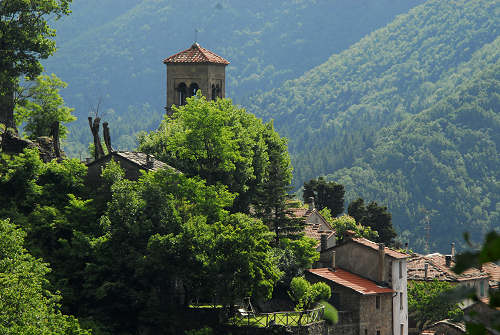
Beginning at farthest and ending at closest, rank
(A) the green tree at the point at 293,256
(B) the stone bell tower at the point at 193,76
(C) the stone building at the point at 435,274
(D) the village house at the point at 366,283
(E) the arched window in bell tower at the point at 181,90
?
(E) the arched window in bell tower at the point at 181,90 → (B) the stone bell tower at the point at 193,76 → (C) the stone building at the point at 435,274 → (D) the village house at the point at 366,283 → (A) the green tree at the point at 293,256

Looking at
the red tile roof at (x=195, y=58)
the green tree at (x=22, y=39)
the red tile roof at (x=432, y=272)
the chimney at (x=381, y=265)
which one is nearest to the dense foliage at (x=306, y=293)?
the chimney at (x=381, y=265)

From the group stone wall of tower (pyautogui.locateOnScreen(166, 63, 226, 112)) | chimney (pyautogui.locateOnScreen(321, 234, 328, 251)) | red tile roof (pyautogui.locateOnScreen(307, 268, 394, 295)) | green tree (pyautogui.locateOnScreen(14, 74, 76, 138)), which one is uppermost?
stone wall of tower (pyautogui.locateOnScreen(166, 63, 226, 112))

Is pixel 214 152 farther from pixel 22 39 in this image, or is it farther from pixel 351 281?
pixel 22 39

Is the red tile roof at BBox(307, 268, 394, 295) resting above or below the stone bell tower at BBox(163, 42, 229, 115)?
below

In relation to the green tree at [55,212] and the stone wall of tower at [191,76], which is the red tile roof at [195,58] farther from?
the green tree at [55,212]

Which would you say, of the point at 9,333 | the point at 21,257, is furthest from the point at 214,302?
the point at 9,333

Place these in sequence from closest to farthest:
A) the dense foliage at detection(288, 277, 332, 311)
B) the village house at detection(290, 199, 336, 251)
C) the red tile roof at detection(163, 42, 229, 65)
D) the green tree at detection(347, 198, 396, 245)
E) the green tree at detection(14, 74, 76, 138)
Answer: the dense foliage at detection(288, 277, 332, 311), the village house at detection(290, 199, 336, 251), the green tree at detection(14, 74, 76, 138), the green tree at detection(347, 198, 396, 245), the red tile roof at detection(163, 42, 229, 65)

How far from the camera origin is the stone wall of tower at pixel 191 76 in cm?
9188

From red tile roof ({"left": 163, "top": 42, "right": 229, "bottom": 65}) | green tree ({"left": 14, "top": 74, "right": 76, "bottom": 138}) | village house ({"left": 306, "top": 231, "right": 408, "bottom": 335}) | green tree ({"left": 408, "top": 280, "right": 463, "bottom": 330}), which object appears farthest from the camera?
red tile roof ({"left": 163, "top": 42, "right": 229, "bottom": 65})

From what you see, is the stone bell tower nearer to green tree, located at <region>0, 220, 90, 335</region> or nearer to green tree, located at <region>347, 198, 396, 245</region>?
green tree, located at <region>347, 198, 396, 245</region>

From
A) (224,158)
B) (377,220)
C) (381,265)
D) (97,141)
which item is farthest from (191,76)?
(381,265)

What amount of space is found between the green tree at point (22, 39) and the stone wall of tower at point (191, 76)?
3076 cm

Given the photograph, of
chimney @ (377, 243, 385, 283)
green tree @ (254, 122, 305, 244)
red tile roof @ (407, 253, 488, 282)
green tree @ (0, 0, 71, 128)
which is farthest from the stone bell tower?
chimney @ (377, 243, 385, 283)

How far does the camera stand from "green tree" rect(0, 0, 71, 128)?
59.2 m
